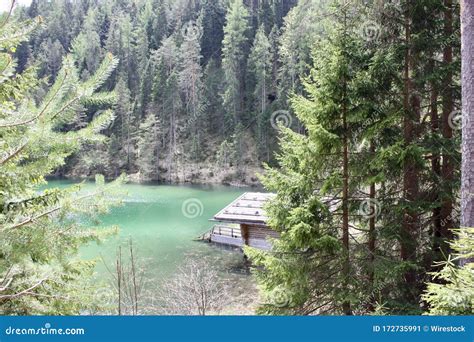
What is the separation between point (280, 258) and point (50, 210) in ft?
12.4

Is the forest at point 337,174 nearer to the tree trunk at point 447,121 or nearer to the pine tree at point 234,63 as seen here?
the tree trunk at point 447,121

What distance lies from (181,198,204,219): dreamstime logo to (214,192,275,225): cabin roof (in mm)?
8791

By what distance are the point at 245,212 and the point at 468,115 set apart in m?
11.2

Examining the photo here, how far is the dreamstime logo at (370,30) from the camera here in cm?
647

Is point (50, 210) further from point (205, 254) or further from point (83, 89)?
point (205, 254)

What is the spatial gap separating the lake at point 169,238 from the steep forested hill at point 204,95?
1140 cm

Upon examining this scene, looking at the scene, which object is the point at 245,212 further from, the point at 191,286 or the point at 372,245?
the point at 372,245

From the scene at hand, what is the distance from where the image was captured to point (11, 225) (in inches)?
113

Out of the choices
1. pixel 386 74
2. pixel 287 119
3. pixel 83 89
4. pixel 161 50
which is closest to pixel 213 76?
pixel 161 50

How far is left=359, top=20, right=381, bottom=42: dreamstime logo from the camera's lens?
647 centimetres

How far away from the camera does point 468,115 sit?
15.1ft

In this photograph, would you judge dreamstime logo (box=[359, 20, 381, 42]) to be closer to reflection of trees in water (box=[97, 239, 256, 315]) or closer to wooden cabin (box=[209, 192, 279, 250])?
reflection of trees in water (box=[97, 239, 256, 315])

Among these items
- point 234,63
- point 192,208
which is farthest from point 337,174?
point 234,63

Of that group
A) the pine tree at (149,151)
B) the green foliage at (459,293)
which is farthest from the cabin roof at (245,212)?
the pine tree at (149,151)
